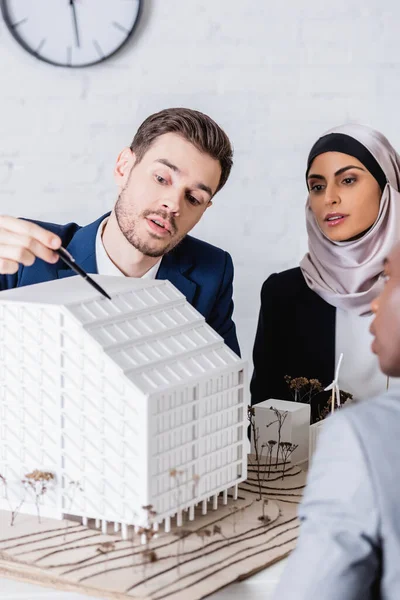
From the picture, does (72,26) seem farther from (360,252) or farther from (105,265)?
(360,252)

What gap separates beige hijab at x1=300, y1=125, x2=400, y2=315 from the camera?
2.37 meters

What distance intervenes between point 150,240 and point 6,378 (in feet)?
2.43

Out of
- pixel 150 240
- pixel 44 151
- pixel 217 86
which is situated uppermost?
pixel 217 86

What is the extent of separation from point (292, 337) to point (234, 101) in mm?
Result: 854

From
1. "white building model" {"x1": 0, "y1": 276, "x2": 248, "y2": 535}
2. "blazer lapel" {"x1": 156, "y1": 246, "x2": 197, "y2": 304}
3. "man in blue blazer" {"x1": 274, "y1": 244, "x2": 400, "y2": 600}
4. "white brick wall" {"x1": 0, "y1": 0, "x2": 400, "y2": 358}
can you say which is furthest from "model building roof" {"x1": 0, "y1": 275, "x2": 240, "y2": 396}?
"white brick wall" {"x1": 0, "y1": 0, "x2": 400, "y2": 358}

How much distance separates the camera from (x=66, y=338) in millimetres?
1284

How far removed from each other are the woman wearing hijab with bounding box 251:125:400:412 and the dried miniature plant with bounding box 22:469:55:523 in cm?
107

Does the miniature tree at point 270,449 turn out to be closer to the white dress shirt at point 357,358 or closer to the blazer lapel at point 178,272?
the blazer lapel at point 178,272

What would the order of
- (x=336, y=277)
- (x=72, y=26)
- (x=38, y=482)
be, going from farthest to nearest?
1. (x=72, y=26)
2. (x=336, y=277)
3. (x=38, y=482)

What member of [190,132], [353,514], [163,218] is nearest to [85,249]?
[163,218]

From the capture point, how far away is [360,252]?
245 cm

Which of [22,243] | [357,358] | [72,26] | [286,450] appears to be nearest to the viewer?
[22,243]

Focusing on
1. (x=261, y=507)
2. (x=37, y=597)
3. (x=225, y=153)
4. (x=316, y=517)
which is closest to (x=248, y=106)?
(x=225, y=153)

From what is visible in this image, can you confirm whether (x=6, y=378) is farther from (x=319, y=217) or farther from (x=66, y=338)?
(x=319, y=217)
